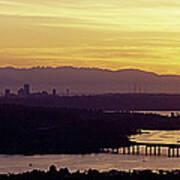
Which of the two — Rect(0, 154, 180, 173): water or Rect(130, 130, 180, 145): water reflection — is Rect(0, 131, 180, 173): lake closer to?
Rect(0, 154, 180, 173): water

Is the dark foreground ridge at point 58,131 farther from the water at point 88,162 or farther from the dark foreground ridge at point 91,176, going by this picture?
the dark foreground ridge at point 91,176

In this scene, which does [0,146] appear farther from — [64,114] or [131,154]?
[64,114]

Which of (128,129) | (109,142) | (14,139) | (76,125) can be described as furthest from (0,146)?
(128,129)

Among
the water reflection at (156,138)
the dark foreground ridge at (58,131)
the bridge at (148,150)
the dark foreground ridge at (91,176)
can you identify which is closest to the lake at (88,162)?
the bridge at (148,150)

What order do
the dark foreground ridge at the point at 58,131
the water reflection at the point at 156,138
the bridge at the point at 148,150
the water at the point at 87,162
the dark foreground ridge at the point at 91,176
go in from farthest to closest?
1. the water reflection at the point at 156,138
2. the dark foreground ridge at the point at 58,131
3. the bridge at the point at 148,150
4. the water at the point at 87,162
5. the dark foreground ridge at the point at 91,176

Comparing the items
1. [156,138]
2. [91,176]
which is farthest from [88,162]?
[156,138]

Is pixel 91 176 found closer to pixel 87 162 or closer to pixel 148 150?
pixel 87 162
